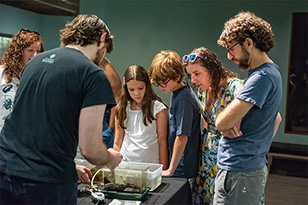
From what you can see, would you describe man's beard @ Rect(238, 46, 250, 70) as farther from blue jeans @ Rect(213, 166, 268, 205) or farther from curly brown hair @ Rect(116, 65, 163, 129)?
curly brown hair @ Rect(116, 65, 163, 129)

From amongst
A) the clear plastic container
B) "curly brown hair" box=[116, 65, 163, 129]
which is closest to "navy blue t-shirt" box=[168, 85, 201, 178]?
"curly brown hair" box=[116, 65, 163, 129]

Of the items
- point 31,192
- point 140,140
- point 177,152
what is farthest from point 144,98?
point 31,192

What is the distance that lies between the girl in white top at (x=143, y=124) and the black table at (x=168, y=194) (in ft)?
0.81

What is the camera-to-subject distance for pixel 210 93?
2287mm

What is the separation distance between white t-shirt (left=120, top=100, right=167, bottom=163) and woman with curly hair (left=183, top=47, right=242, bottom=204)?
12.3 inches

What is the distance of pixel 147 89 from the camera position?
2396 millimetres

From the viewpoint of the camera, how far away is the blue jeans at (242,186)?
5.56 feet

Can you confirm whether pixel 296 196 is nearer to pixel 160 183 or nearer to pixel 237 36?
pixel 160 183

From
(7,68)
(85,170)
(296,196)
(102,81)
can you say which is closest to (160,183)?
(85,170)

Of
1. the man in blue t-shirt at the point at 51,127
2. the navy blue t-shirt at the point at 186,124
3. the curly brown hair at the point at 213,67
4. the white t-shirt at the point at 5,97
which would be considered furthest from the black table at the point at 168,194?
the white t-shirt at the point at 5,97

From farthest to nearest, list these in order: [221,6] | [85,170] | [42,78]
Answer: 1. [221,6]
2. [85,170]
3. [42,78]

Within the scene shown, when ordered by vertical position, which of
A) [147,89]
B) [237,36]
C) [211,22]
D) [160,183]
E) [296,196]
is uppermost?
[211,22]

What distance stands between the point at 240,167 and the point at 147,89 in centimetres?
91

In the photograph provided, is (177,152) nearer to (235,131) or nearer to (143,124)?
(143,124)
